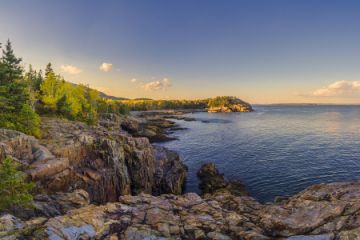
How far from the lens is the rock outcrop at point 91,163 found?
779 inches

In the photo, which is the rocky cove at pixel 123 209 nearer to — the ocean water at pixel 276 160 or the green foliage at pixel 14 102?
the green foliage at pixel 14 102

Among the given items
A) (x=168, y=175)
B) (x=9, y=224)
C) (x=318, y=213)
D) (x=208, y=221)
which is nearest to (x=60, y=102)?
(x=168, y=175)

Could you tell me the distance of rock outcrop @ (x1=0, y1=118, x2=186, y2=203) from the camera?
1980 cm

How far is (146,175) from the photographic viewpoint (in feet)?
108

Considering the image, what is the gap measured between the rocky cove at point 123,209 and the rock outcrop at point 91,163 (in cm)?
11

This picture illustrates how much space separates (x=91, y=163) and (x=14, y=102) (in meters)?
14.8

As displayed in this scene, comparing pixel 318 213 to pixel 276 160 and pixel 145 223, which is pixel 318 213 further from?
pixel 276 160

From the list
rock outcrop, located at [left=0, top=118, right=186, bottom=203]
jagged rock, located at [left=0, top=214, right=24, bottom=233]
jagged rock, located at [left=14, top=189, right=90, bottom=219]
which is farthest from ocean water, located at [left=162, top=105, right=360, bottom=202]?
jagged rock, located at [left=0, top=214, right=24, bottom=233]

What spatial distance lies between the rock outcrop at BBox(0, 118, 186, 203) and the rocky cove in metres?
0.11

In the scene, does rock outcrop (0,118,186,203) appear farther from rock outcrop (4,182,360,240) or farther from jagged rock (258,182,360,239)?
jagged rock (258,182,360,239)

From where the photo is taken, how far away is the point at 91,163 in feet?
86.3

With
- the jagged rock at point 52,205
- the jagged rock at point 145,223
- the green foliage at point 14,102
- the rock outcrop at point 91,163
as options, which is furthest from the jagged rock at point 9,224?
the green foliage at point 14,102

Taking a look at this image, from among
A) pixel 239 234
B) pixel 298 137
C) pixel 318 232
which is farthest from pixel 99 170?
pixel 298 137

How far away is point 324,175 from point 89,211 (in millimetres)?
37445
